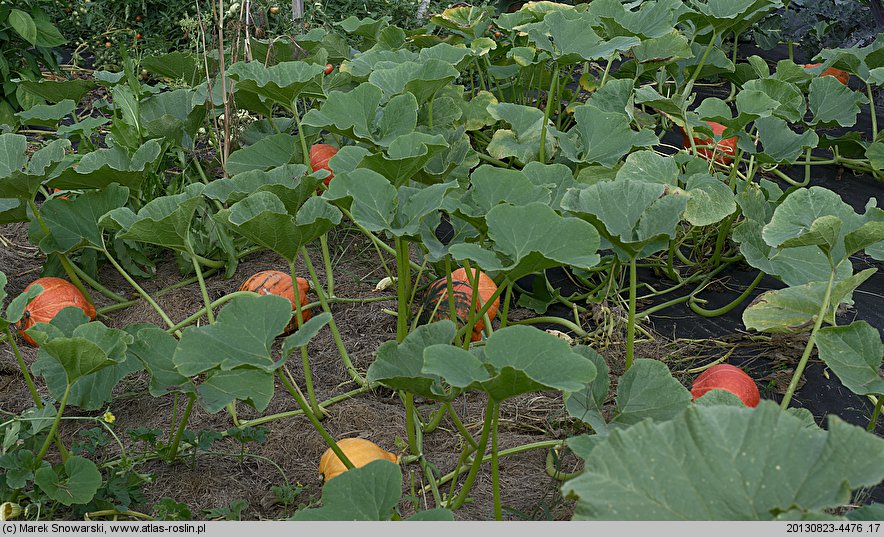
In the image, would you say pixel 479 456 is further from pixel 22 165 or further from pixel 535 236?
pixel 22 165

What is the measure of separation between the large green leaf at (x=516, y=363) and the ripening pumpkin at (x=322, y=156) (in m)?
1.72

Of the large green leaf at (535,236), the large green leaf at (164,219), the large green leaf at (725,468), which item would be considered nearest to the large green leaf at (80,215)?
the large green leaf at (164,219)

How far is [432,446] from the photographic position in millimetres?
2043

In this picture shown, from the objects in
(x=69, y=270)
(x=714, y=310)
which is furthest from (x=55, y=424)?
(x=714, y=310)

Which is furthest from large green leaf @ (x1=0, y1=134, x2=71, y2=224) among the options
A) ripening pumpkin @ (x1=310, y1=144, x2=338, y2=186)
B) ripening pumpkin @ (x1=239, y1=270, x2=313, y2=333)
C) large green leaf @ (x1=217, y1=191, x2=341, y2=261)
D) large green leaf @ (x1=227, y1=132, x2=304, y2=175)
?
ripening pumpkin @ (x1=310, y1=144, x2=338, y2=186)

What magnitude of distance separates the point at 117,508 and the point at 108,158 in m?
1.11

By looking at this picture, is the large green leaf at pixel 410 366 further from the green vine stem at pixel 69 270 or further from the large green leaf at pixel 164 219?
the green vine stem at pixel 69 270

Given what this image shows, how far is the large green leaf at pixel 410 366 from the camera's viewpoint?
1.49m

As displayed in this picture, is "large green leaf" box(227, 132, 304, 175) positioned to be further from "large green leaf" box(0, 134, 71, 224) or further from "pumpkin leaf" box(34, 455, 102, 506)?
"pumpkin leaf" box(34, 455, 102, 506)

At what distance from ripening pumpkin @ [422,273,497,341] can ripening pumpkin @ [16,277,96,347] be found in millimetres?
974

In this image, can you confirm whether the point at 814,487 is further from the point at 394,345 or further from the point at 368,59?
the point at 368,59

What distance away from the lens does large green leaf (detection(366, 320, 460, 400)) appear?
149cm

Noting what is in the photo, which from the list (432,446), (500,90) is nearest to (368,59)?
(500,90)

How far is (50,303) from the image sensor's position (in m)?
2.46
